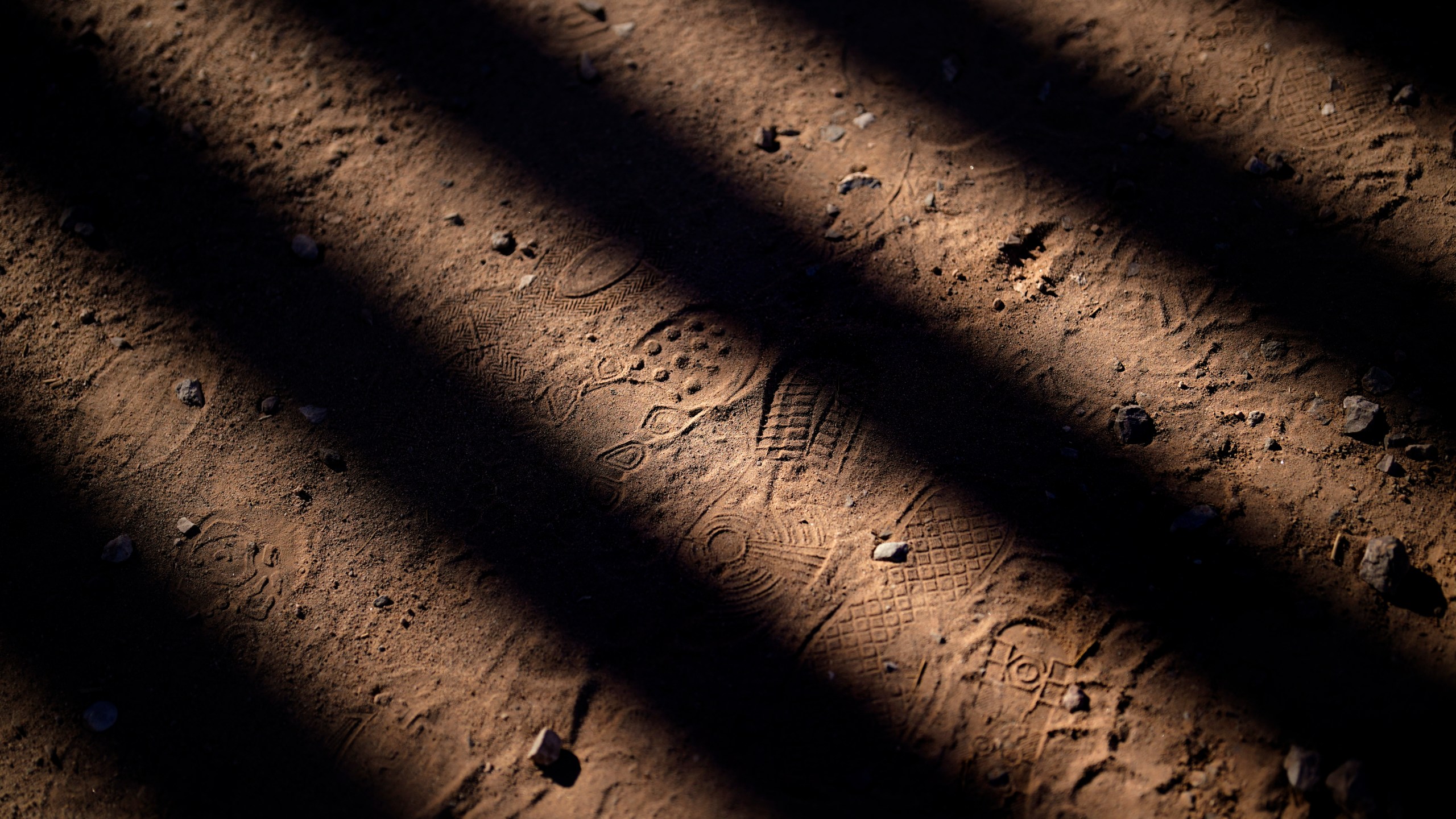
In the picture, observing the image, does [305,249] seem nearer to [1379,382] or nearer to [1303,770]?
[1303,770]

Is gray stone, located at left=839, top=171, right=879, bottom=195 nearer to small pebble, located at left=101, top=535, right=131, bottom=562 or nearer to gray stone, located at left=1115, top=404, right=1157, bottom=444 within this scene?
gray stone, located at left=1115, top=404, right=1157, bottom=444

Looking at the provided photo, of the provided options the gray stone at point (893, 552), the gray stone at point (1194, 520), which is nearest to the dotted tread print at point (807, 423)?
the gray stone at point (893, 552)

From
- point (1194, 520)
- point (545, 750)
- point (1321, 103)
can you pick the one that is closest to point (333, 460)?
point (545, 750)

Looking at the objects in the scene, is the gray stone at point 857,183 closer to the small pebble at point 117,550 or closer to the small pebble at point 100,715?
the small pebble at point 117,550

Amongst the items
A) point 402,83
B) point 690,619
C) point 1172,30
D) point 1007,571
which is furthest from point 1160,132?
point 402,83

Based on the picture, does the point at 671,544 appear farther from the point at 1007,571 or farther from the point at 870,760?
the point at 1007,571

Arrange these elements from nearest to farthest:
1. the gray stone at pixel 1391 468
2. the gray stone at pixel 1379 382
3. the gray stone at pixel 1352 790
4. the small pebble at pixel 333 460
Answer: the gray stone at pixel 1352 790 < the gray stone at pixel 1391 468 < the gray stone at pixel 1379 382 < the small pebble at pixel 333 460
